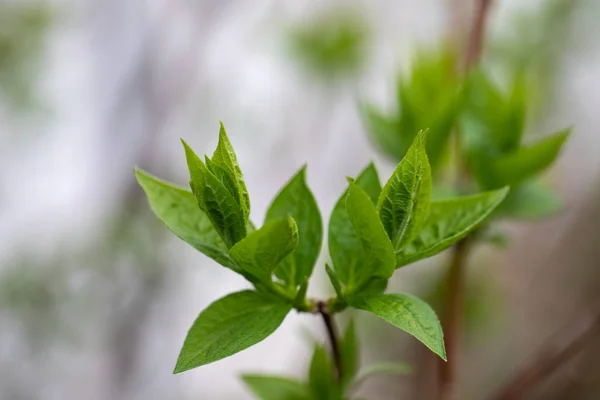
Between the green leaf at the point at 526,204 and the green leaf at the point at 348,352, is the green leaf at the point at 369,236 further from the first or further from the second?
the green leaf at the point at 526,204

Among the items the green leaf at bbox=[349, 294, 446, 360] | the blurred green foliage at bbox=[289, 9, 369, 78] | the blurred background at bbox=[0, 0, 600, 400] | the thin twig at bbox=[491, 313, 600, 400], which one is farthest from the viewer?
the blurred green foliage at bbox=[289, 9, 369, 78]

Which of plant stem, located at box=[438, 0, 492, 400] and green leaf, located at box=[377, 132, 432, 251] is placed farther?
plant stem, located at box=[438, 0, 492, 400]

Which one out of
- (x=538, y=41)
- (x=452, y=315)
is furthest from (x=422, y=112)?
(x=538, y=41)

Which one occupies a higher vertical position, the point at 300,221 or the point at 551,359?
the point at 300,221

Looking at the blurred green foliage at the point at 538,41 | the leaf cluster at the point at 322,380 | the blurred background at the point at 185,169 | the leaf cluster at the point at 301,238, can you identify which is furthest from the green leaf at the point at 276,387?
the blurred green foliage at the point at 538,41

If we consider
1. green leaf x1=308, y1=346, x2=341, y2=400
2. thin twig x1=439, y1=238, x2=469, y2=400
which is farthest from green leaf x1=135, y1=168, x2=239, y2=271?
thin twig x1=439, y1=238, x2=469, y2=400

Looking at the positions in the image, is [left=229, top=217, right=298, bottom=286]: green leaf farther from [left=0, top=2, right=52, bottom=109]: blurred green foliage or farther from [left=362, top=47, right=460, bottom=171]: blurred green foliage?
[left=0, top=2, right=52, bottom=109]: blurred green foliage

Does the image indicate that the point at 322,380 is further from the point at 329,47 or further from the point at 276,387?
the point at 329,47
